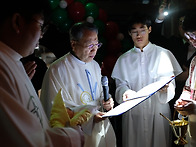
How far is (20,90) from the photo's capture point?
1.08 m

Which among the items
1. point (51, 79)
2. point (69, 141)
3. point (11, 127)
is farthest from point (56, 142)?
point (51, 79)

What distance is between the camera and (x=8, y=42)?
1.14 metres

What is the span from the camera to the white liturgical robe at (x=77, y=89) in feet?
7.43

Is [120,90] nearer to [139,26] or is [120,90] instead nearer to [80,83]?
[80,83]

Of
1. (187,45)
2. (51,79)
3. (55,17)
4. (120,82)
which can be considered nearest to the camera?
(51,79)

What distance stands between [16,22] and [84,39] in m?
1.36

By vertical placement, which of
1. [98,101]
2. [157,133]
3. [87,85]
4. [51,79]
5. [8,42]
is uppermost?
[8,42]

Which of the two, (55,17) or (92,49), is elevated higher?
(55,17)

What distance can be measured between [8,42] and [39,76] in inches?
81.3

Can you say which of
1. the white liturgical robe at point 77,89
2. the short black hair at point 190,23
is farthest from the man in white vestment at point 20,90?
the short black hair at point 190,23

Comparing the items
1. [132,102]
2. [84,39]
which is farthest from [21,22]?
[84,39]

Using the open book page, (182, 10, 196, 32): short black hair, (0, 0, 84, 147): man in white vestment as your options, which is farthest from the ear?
(182, 10, 196, 32): short black hair

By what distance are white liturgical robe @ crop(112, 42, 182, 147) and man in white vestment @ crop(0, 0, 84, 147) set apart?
6.14 feet

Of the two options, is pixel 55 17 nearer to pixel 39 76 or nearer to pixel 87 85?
pixel 39 76
